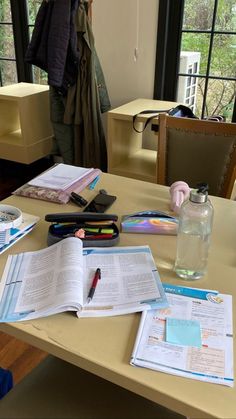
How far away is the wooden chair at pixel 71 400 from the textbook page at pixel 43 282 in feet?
0.91

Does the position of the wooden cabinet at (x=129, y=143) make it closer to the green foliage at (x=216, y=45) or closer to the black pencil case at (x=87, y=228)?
the green foliage at (x=216, y=45)

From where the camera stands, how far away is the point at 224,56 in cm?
249

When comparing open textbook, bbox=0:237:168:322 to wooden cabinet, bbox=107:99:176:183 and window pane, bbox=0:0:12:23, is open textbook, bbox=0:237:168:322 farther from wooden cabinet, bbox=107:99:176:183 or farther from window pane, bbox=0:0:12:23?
window pane, bbox=0:0:12:23

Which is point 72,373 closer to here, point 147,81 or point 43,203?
point 43,203

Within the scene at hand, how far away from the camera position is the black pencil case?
3.15 ft

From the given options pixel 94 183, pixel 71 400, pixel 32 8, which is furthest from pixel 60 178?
pixel 32 8

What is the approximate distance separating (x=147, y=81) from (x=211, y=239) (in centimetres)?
197

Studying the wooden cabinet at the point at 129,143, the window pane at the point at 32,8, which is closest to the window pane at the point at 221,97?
Answer: the wooden cabinet at the point at 129,143

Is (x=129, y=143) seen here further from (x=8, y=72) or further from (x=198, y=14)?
(x=8, y=72)

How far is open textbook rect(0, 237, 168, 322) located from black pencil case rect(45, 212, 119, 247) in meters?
0.02

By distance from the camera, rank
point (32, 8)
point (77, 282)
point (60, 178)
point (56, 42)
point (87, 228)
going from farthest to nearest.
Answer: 1. point (32, 8)
2. point (56, 42)
3. point (60, 178)
4. point (87, 228)
5. point (77, 282)

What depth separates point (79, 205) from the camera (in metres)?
1.17

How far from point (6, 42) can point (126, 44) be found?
49.2 inches

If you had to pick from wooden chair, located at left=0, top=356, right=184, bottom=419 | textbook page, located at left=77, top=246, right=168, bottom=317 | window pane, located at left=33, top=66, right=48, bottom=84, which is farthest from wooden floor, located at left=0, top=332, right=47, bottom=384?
window pane, located at left=33, top=66, right=48, bottom=84
